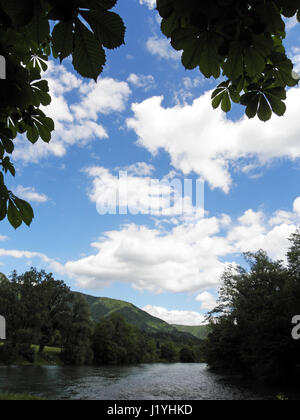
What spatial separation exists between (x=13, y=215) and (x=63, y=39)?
1.18m

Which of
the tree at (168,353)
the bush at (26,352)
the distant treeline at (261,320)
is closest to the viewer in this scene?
Answer: the distant treeline at (261,320)

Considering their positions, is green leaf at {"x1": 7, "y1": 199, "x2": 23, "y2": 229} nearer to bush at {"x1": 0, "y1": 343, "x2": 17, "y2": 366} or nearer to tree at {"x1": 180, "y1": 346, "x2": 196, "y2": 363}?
bush at {"x1": 0, "y1": 343, "x2": 17, "y2": 366}

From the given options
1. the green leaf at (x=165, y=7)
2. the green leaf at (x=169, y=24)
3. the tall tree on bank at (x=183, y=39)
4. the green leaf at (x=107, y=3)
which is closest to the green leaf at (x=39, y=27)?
the tall tree on bank at (x=183, y=39)

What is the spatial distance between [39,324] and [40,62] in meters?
55.8

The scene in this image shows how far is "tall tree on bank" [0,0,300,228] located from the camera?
1.00 meters

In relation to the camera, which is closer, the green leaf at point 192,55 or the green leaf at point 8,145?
the green leaf at point 192,55

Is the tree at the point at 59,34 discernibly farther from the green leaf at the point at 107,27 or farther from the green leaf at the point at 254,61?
the green leaf at the point at 254,61

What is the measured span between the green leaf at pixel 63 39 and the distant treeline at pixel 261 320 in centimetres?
2889

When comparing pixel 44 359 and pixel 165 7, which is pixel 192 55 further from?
pixel 44 359

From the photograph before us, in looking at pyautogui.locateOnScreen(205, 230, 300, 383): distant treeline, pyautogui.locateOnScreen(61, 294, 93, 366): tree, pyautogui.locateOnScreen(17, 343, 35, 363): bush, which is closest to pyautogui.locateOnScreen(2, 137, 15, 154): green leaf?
pyautogui.locateOnScreen(205, 230, 300, 383): distant treeline

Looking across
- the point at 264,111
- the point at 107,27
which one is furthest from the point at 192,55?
the point at 264,111

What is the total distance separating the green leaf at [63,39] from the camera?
105 centimetres
